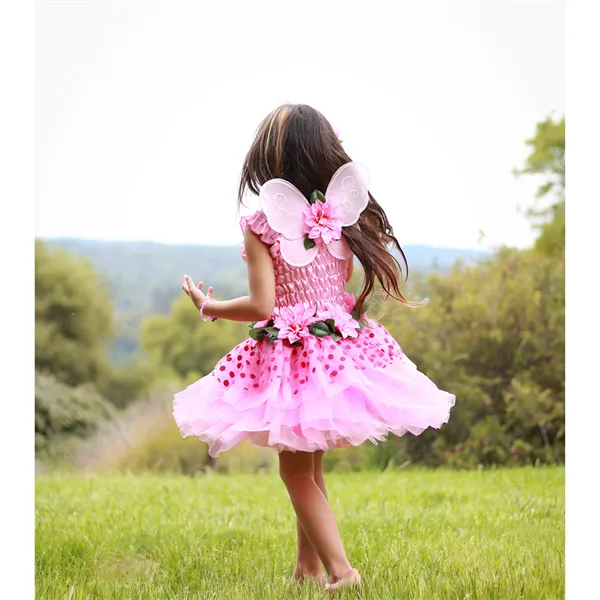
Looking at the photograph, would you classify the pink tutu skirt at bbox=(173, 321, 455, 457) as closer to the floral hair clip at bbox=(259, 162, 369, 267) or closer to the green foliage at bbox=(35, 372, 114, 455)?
the floral hair clip at bbox=(259, 162, 369, 267)

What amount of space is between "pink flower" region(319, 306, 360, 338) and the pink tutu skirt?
0.07 ft

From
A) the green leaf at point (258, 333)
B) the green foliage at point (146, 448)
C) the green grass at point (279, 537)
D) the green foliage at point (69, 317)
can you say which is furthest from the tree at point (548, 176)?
the green leaf at point (258, 333)

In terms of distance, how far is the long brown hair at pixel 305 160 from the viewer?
1915 mm

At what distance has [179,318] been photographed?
5.83 m

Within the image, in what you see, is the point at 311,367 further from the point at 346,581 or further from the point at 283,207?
the point at 346,581

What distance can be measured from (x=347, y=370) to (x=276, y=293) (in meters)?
0.26

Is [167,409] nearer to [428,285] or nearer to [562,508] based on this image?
[428,285]

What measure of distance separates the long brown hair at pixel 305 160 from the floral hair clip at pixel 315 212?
35mm

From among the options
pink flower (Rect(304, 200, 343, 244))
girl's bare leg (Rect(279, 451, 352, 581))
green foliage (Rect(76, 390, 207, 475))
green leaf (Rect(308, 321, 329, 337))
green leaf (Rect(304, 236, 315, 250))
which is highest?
pink flower (Rect(304, 200, 343, 244))

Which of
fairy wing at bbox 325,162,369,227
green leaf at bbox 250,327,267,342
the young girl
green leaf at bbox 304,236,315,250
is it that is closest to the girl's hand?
the young girl

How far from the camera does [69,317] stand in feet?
18.6

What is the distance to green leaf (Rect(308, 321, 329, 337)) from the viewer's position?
6.06 ft

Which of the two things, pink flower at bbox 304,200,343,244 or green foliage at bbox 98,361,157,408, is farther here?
green foliage at bbox 98,361,157,408

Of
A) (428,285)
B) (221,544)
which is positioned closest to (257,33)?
(428,285)
